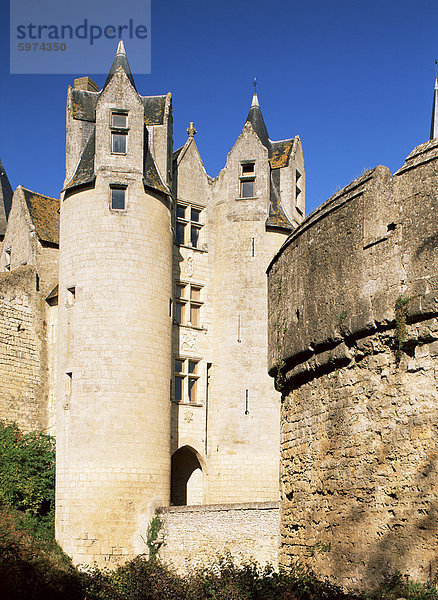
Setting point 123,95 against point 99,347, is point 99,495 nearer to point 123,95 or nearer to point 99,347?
point 99,347

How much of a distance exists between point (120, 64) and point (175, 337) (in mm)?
8583

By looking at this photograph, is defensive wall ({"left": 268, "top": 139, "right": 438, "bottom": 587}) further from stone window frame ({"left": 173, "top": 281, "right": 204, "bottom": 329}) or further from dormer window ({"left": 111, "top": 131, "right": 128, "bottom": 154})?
stone window frame ({"left": 173, "top": 281, "right": 204, "bottom": 329})

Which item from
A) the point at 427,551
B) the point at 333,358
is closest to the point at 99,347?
the point at 333,358

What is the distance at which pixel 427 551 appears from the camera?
5.97m

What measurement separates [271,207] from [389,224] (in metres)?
21.3

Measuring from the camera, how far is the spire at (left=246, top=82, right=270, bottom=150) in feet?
96.6

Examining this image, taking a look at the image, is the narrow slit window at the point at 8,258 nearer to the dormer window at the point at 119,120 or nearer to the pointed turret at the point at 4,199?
the pointed turret at the point at 4,199

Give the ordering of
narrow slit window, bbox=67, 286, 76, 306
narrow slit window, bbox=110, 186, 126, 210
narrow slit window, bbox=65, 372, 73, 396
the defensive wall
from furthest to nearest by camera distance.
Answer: narrow slit window, bbox=110, 186, 126, 210, narrow slit window, bbox=67, 286, 76, 306, narrow slit window, bbox=65, 372, 73, 396, the defensive wall

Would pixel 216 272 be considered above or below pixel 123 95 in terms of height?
below

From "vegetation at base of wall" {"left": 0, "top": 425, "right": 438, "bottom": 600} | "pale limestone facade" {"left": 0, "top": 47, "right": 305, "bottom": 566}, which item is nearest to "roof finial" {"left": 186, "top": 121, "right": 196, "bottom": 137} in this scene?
"pale limestone facade" {"left": 0, "top": 47, "right": 305, "bottom": 566}

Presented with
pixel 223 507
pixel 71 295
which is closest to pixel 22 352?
pixel 71 295

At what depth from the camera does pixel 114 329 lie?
23.1 metres

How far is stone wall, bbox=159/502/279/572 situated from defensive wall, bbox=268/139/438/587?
11012 millimetres

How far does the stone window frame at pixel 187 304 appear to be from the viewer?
87.5ft
